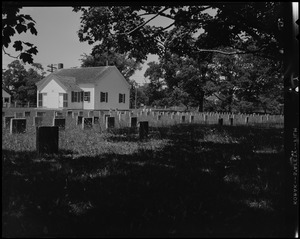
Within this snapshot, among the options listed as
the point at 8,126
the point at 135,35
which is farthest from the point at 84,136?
the point at 135,35

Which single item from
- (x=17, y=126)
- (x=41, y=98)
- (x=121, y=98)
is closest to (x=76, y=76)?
(x=41, y=98)

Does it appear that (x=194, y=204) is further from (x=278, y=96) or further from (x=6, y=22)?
(x=278, y=96)

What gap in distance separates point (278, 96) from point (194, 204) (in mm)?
37087

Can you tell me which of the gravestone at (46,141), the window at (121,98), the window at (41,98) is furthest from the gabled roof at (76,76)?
the gravestone at (46,141)

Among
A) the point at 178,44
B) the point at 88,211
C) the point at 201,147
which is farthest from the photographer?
the point at 178,44

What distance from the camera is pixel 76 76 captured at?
42.7m

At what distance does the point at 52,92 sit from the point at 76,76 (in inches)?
202

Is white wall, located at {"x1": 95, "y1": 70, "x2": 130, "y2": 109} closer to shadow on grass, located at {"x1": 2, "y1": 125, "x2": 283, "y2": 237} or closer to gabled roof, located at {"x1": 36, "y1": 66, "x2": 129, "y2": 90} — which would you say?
gabled roof, located at {"x1": 36, "y1": 66, "x2": 129, "y2": 90}

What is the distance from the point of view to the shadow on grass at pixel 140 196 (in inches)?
138

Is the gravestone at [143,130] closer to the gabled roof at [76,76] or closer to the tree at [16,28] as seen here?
the tree at [16,28]

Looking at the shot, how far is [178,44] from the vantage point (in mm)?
14406

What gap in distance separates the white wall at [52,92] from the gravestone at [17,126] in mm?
28505

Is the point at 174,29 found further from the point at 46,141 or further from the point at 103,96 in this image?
the point at 103,96

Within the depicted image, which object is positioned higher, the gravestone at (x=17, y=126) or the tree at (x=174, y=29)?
the tree at (x=174, y=29)
